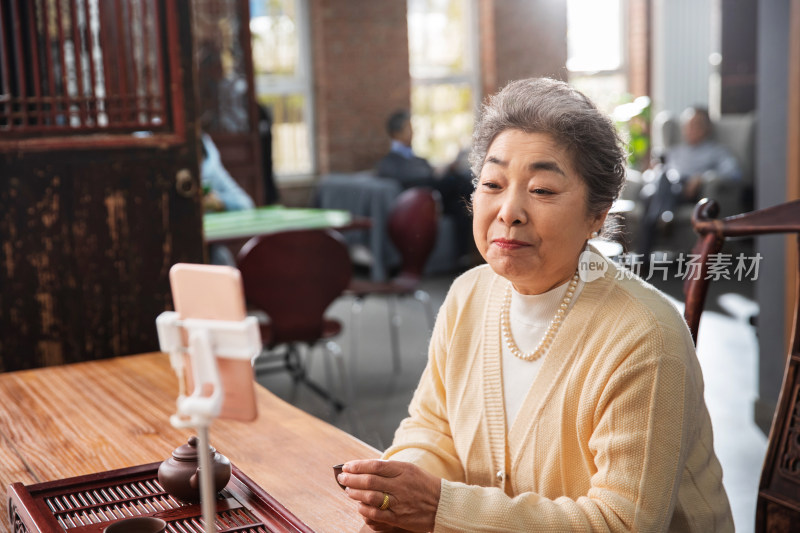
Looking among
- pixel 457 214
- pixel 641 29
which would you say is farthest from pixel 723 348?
pixel 641 29

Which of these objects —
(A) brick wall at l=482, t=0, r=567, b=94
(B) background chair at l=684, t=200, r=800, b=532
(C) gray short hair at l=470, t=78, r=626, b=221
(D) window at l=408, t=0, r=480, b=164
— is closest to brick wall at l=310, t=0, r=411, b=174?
(D) window at l=408, t=0, r=480, b=164

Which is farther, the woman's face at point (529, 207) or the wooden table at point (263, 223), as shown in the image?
the wooden table at point (263, 223)

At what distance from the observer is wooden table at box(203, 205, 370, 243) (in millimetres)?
3823

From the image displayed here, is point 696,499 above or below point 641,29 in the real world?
below

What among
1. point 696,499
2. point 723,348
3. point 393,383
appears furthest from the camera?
point 723,348

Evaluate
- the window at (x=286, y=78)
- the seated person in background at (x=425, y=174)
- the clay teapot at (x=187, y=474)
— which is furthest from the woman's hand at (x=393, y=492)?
the window at (x=286, y=78)

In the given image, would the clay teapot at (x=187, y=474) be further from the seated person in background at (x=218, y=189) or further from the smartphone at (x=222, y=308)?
the seated person in background at (x=218, y=189)

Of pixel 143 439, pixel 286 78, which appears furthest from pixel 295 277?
pixel 286 78

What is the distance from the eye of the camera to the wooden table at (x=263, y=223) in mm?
3823

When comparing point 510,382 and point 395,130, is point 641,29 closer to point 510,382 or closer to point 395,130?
point 395,130

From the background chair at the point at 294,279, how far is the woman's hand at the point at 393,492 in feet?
7.44

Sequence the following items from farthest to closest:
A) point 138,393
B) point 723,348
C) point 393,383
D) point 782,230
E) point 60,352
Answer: point 723,348 → point 393,383 → point 60,352 → point 138,393 → point 782,230

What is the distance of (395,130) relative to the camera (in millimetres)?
7297

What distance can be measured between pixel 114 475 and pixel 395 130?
6271 mm
